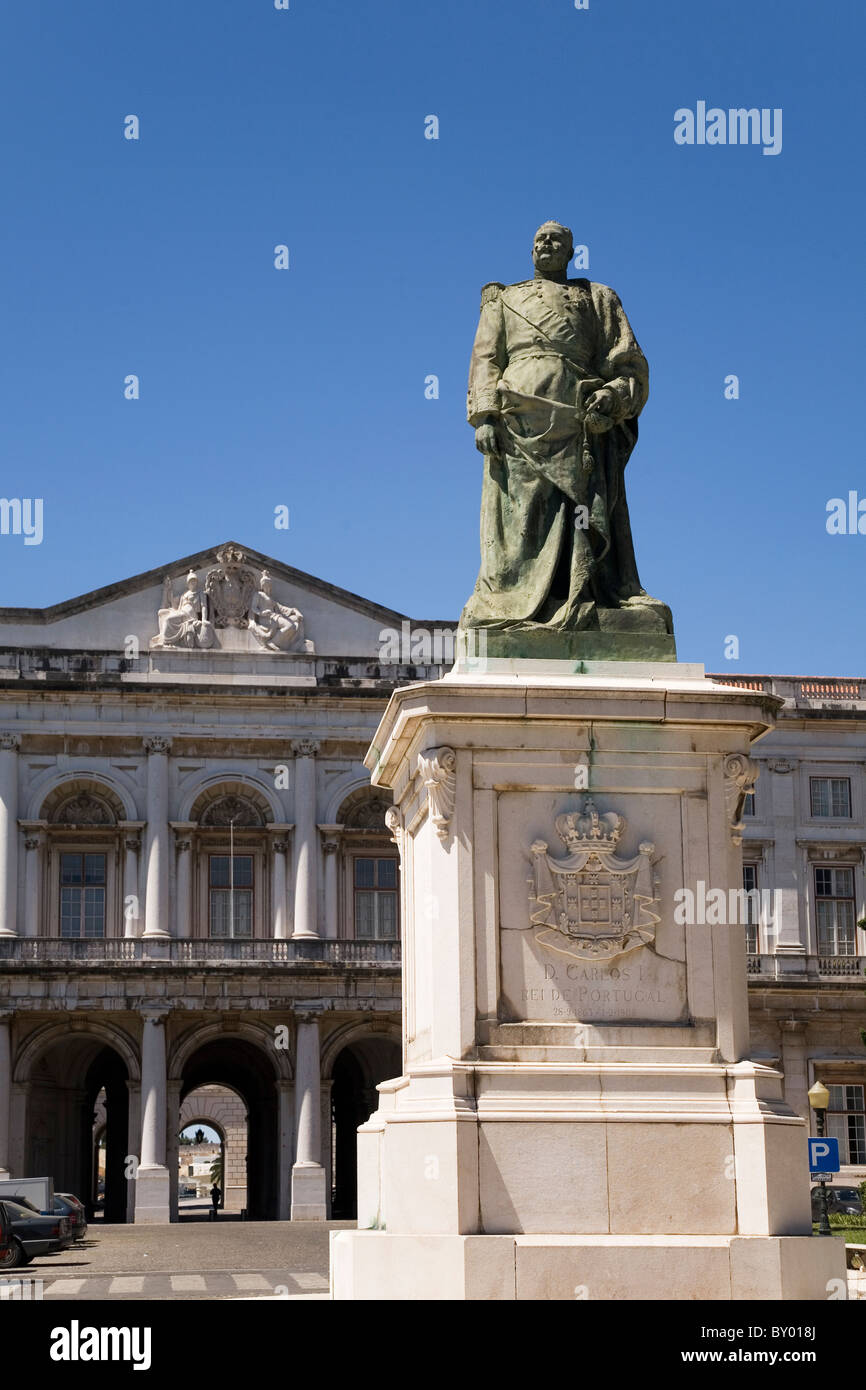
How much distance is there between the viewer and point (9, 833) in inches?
1762

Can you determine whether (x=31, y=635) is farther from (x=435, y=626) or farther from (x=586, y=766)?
(x=586, y=766)

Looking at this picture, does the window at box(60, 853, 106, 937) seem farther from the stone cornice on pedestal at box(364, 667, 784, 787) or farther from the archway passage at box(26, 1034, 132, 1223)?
the stone cornice on pedestal at box(364, 667, 784, 787)

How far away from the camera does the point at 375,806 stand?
46.7 meters

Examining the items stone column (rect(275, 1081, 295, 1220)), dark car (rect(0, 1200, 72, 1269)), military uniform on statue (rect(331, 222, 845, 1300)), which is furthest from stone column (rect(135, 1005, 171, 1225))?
military uniform on statue (rect(331, 222, 845, 1300))

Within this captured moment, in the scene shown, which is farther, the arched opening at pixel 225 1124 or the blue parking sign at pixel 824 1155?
the arched opening at pixel 225 1124

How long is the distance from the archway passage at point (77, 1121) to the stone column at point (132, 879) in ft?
10.7

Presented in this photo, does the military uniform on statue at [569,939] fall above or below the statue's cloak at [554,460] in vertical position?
below

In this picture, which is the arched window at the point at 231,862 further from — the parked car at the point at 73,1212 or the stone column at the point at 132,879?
the parked car at the point at 73,1212

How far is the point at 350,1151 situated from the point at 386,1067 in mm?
2336

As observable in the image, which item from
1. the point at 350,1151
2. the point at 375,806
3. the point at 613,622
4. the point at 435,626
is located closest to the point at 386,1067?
the point at 350,1151

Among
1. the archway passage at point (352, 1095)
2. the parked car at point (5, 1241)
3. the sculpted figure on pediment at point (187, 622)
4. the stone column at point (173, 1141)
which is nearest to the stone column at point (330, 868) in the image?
the archway passage at point (352, 1095)

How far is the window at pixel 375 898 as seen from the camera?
4644 centimetres

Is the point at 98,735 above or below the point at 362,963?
above

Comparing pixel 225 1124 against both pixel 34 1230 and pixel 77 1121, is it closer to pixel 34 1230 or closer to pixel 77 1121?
pixel 77 1121
